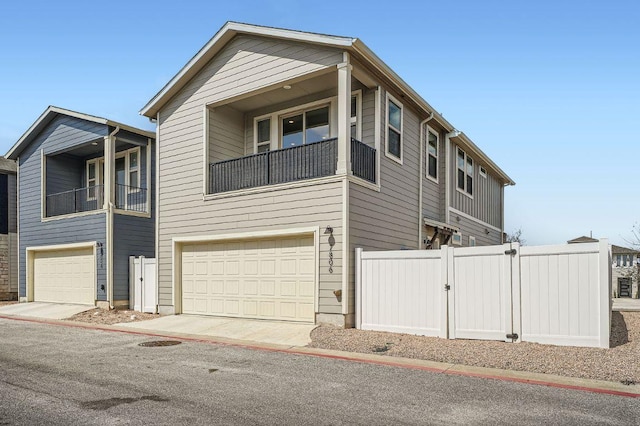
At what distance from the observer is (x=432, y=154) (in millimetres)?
16656

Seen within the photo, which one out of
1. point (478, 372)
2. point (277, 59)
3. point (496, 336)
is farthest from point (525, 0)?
point (478, 372)

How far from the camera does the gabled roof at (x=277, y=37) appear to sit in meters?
11.6

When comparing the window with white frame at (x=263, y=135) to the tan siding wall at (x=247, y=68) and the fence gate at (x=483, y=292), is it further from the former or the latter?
the fence gate at (x=483, y=292)

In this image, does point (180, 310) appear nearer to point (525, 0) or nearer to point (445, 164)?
point (445, 164)

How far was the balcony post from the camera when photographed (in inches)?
448

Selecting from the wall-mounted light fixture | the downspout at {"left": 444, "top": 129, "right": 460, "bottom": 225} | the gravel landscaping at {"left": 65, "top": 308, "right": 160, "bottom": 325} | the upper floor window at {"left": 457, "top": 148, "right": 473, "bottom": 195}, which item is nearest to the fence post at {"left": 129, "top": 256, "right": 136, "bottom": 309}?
the gravel landscaping at {"left": 65, "top": 308, "right": 160, "bottom": 325}

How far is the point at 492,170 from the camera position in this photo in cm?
2252

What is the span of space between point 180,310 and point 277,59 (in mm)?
7914

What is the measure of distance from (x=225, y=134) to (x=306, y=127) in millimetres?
2622

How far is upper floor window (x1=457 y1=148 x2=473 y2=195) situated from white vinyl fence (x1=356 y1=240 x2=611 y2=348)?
895 centimetres

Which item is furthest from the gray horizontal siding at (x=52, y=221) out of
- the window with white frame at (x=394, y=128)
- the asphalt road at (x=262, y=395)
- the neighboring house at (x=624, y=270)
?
the neighboring house at (x=624, y=270)

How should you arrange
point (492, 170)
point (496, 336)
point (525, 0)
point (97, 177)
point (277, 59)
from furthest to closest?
point (492, 170) < point (97, 177) < point (277, 59) < point (525, 0) < point (496, 336)

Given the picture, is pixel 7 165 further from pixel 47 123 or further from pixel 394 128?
pixel 394 128

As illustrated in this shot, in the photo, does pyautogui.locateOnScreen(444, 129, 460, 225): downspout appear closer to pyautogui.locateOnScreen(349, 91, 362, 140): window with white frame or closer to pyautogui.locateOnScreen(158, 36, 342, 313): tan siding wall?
pyautogui.locateOnScreen(349, 91, 362, 140): window with white frame
